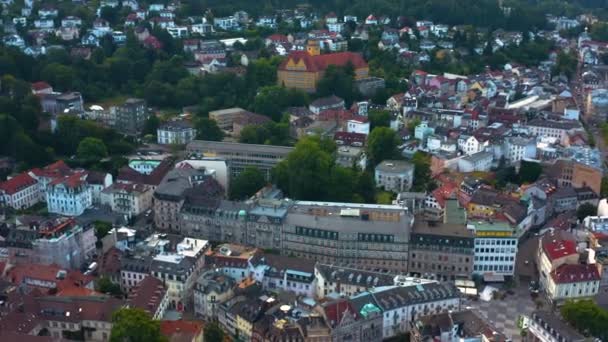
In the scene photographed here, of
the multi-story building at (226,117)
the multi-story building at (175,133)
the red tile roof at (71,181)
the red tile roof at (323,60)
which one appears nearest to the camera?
the red tile roof at (71,181)

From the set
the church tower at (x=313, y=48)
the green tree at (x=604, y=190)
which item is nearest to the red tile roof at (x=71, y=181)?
the green tree at (x=604, y=190)

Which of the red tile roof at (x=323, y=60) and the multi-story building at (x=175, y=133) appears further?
the red tile roof at (x=323, y=60)

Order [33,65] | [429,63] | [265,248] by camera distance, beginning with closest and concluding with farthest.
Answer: [265,248] < [33,65] < [429,63]

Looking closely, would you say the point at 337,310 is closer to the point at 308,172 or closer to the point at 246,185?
the point at 308,172

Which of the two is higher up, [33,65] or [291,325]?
[33,65]

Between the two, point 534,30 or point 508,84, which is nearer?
point 508,84

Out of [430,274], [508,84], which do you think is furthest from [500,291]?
[508,84]

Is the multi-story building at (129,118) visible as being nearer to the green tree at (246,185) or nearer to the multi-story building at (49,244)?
the green tree at (246,185)

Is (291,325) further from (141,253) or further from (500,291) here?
(500,291)
